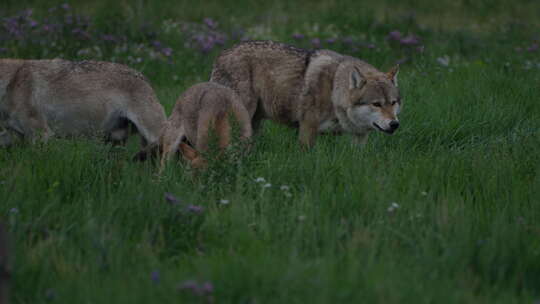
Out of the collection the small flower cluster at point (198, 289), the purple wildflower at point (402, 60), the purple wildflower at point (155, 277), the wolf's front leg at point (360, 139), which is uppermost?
the small flower cluster at point (198, 289)

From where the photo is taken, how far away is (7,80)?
630 centimetres

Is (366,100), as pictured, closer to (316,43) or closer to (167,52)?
(316,43)

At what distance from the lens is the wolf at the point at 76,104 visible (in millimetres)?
6215

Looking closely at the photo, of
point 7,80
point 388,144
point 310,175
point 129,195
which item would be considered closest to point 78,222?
point 129,195

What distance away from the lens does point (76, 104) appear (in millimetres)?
6332

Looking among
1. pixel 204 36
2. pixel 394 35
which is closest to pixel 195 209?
pixel 204 36

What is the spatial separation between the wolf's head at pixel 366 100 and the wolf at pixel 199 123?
4.65 feet

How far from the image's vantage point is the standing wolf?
6.70 metres

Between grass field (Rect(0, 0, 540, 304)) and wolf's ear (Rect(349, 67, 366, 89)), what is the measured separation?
700 millimetres

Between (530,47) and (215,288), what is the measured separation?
349 inches

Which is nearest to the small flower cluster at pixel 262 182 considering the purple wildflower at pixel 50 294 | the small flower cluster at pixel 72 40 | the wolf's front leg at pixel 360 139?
the purple wildflower at pixel 50 294

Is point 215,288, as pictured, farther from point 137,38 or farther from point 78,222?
point 137,38

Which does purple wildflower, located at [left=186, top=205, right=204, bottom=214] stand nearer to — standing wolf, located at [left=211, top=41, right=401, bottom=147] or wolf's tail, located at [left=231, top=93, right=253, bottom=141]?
wolf's tail, located at [left=231, top=93, right=253, bottom=141]

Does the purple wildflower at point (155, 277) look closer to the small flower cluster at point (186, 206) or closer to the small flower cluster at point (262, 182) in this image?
the small flower cluster at point (186, 206)
